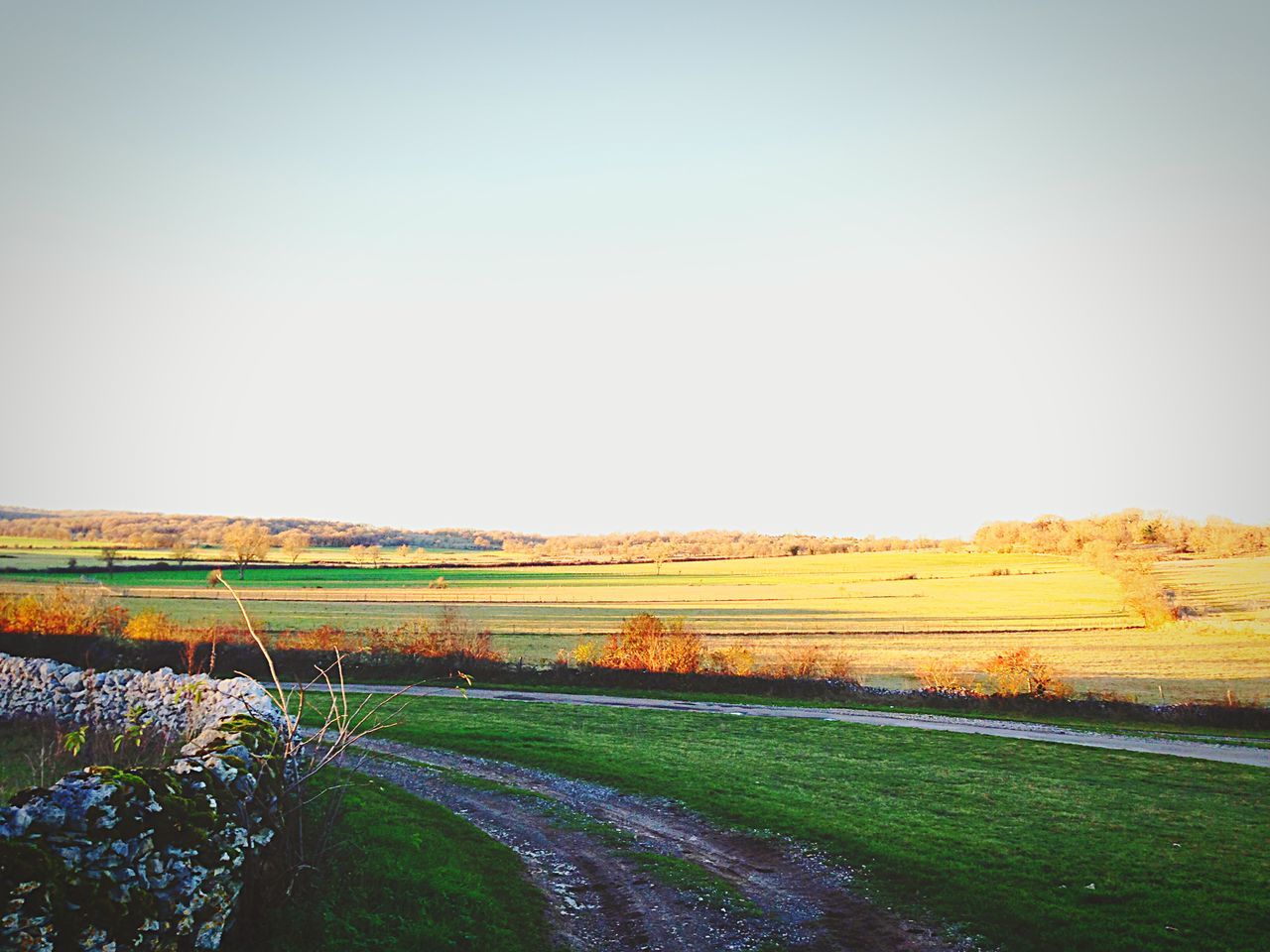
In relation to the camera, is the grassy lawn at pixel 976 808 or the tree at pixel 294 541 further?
the tree at pixel 294 541

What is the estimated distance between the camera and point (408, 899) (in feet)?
31.7

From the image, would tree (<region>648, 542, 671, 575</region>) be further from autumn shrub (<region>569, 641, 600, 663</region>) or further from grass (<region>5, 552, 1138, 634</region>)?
autumn shrub (<region>569, 641, 600, 663</region>)

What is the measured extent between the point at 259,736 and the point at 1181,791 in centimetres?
1986

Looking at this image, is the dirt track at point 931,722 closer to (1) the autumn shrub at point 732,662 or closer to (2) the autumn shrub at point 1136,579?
(1) the autumn shrub at point 732,662

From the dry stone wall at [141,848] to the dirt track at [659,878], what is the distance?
160 cm

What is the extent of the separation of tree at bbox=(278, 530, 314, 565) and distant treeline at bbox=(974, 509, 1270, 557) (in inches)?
4008

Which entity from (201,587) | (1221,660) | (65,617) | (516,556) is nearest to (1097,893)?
(65,617)

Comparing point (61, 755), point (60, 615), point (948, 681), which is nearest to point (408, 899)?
point (61, 755)

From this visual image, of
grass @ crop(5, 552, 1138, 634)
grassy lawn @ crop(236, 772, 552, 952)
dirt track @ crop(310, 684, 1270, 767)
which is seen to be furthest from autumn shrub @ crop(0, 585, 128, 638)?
grassy lawn @ crop(236, 772, 552, 952)

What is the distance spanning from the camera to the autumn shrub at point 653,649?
38656 millimetres

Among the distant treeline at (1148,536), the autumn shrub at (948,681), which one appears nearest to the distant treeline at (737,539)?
the distant treeline at (1148,536)

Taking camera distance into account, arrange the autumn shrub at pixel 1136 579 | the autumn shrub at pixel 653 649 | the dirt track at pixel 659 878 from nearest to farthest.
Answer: the dirt track at pixel 659 878
the autumn shrub at pixel 653 649
the autumn shrub at pixel 1136 579

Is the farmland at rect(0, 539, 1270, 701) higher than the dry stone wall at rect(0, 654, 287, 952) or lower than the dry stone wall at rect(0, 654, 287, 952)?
lower

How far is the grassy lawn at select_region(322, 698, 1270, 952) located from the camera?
33.5ft
